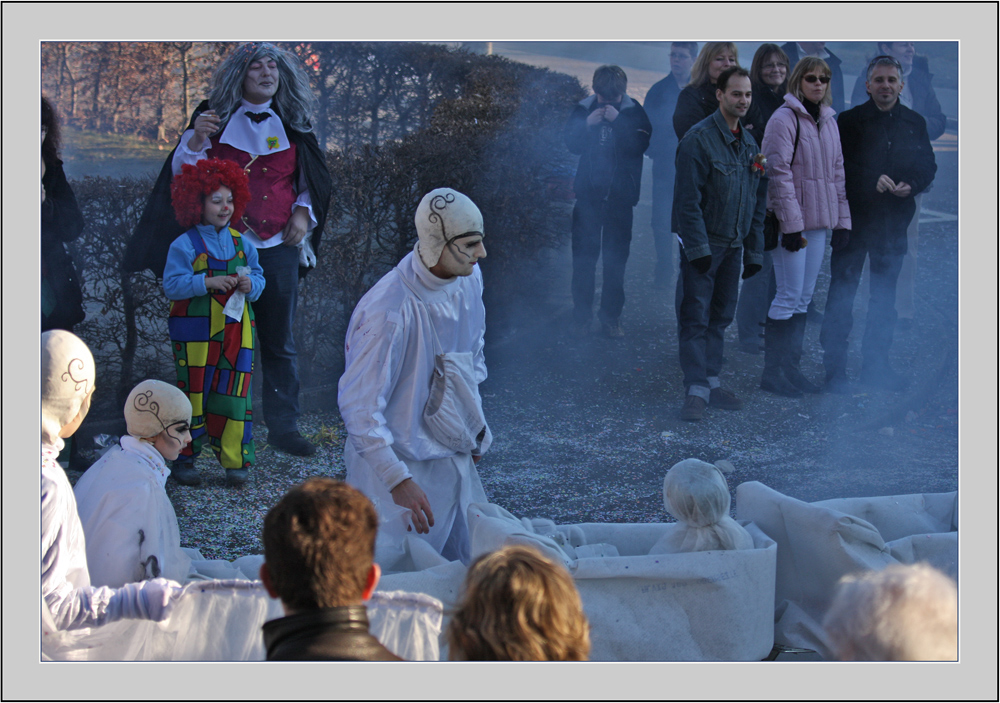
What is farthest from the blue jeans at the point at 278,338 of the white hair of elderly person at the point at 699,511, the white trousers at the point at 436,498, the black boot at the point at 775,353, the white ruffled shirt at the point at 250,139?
the black boot at the point at 775,353

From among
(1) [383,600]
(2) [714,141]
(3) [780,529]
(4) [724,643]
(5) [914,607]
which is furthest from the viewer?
(2) [714,141]

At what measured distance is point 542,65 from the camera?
668 centimetres

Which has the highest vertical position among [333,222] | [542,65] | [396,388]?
[542,65]

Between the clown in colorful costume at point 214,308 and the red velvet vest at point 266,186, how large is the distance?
341 millimetres

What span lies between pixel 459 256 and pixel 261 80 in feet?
7.69

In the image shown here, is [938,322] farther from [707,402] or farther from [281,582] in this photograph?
[281,582]

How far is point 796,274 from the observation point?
6145mm

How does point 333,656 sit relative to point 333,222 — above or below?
below

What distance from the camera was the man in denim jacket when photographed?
571 centimetres

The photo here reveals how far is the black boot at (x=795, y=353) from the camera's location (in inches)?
238

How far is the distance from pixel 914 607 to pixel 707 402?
383 cm

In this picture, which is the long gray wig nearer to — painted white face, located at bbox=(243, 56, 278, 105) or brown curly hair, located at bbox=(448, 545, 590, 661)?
painted white face, located at bbox=(243, 56, 278, 105)

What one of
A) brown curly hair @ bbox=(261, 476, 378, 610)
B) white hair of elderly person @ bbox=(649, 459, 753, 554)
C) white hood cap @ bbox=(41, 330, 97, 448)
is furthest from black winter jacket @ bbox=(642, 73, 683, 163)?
brown curly hair @ bbox=(261, 476, 378, 610)

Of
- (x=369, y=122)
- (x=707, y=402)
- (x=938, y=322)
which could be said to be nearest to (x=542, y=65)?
(x=369, y=122)
